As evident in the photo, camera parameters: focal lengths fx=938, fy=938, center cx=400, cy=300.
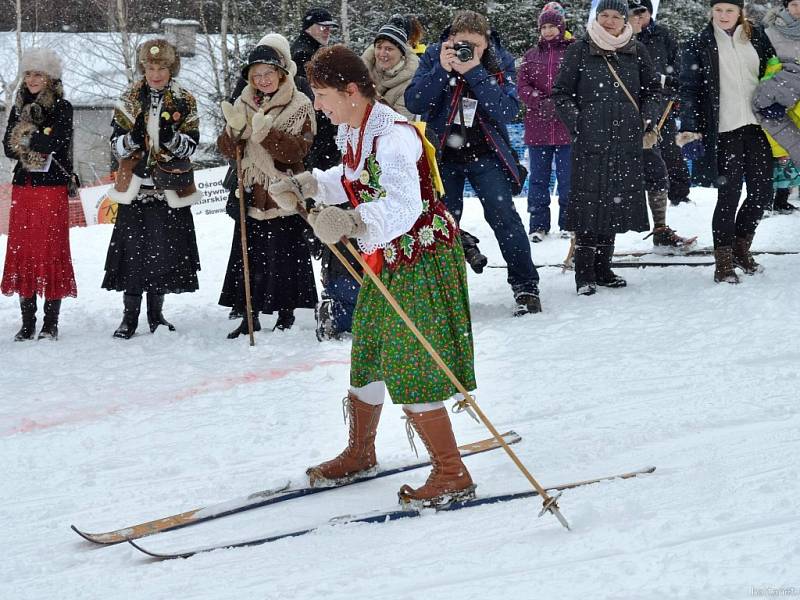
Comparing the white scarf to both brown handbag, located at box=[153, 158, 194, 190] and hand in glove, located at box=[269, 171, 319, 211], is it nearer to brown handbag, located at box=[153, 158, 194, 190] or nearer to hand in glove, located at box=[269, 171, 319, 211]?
brown handbag, located at box=[153, 158, 194, 190]

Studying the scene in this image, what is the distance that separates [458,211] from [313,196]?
2.76 m

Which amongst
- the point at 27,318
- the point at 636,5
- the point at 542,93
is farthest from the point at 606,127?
the point at 27,318

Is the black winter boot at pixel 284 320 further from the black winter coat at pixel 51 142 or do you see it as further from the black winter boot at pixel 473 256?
the black winter coat at pixel 51 142

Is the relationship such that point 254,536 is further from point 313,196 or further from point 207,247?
point 207,247

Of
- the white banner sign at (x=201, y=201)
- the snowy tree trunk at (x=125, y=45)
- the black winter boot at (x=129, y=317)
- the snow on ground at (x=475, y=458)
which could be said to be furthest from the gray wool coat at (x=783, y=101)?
the snowy tree trunk at (x=125, y=45)

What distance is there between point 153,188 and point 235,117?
756mm

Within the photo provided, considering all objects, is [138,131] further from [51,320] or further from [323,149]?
[51,320]

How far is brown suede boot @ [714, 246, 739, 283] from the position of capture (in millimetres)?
6152

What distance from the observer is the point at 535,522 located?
2.99 meters

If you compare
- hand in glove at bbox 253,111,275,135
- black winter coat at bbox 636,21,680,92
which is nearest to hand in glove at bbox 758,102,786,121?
black winter coat at bbox 636,21,680,92

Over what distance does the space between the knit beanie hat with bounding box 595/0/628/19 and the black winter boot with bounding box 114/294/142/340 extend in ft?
11.8

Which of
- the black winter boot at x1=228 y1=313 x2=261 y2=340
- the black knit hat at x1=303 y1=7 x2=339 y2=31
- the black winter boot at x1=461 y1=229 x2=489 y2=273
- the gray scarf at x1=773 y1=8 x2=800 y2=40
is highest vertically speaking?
the black knit hat at x1=303 y1=7 x2=339 y2=31

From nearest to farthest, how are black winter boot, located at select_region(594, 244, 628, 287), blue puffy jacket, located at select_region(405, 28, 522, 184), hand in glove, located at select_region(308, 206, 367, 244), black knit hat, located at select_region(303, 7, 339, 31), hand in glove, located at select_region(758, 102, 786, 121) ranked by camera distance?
hand in glove, located at select_region(308, 206, 367, 244) < blue puffy jacket, located at select_region(405, 28, 522, 184) < hand in glove, located at select_region(758, 102, 786, 121) < black winter boot, located at select_region(594, 244, 628, 287) < black knit hat, located at select_region(303, 7, 339, 31)

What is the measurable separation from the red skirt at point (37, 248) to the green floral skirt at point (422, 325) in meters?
3.70
